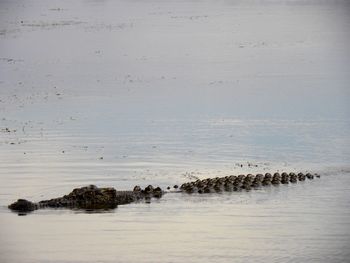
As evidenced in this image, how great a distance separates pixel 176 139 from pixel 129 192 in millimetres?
10841

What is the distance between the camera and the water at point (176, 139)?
27.6 m

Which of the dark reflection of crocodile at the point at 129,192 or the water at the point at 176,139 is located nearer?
the water at the point at 176,139

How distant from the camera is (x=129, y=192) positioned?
32.1m

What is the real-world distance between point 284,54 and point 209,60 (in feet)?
21.7

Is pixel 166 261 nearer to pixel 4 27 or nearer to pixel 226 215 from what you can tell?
pixel 226 215

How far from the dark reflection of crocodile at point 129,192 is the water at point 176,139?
41 centimetres

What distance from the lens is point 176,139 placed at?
140 feet

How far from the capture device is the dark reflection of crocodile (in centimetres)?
3098

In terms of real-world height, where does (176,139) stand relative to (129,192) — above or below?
above

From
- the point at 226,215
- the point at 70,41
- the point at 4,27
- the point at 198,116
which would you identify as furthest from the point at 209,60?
the point at 226,215

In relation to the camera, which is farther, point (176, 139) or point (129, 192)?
point (176, 139)

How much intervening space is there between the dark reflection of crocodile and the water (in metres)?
0.41

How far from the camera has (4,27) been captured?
10212 centimetres

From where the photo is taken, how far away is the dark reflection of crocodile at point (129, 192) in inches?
1220
